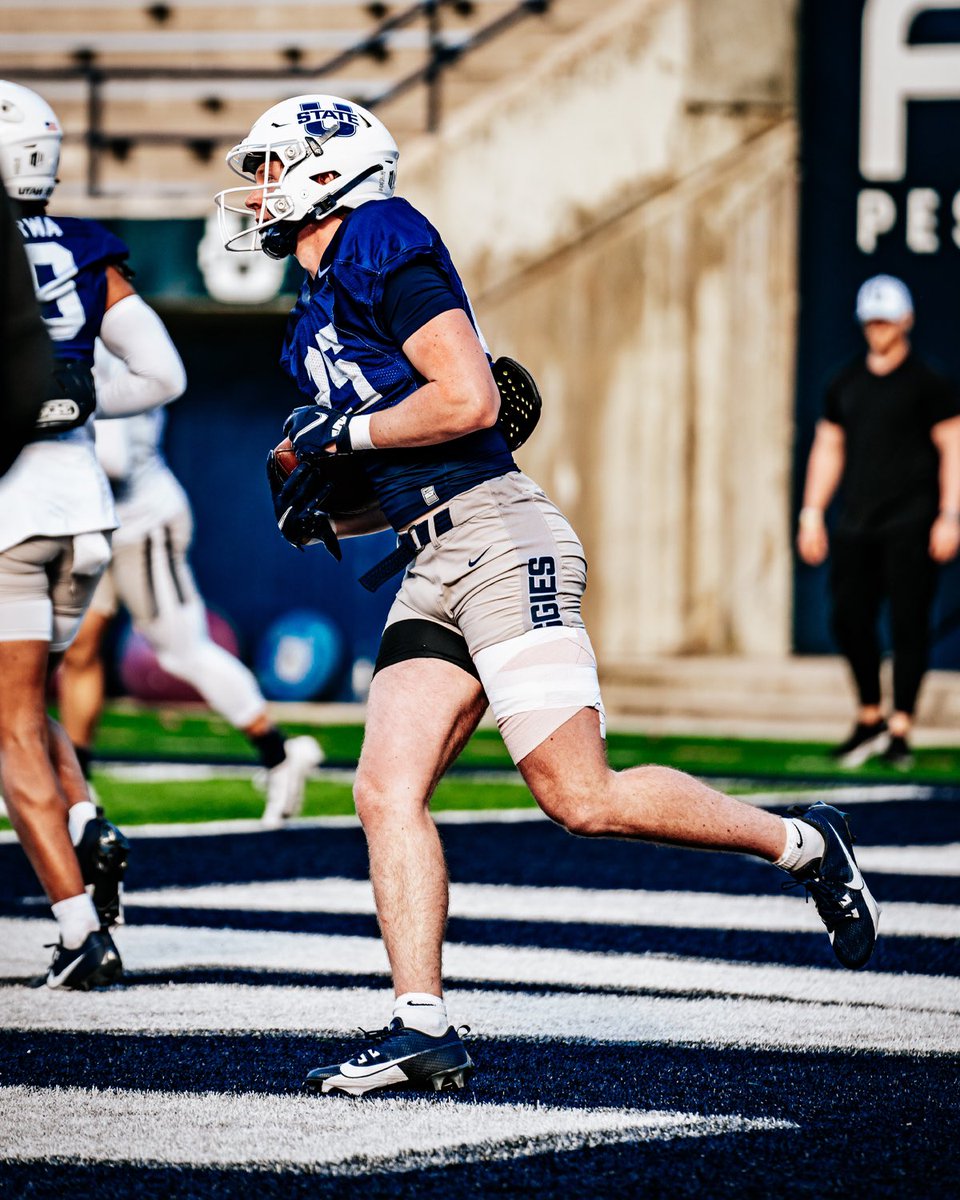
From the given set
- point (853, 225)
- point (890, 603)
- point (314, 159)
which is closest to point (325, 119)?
point (314, 159)

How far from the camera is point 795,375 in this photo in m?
15.4

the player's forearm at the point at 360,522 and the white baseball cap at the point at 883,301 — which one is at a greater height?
the player's forearm at the point at 360,522

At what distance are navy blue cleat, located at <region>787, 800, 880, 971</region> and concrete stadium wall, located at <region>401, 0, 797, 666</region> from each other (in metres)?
10.8

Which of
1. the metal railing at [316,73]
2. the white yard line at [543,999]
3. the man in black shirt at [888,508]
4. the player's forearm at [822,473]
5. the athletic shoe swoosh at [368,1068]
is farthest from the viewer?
the metal railing at [316,73]

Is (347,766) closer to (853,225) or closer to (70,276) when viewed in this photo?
(70,276)

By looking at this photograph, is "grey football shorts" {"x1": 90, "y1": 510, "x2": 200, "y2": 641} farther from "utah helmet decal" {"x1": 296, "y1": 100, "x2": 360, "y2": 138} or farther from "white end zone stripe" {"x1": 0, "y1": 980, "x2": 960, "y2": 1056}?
"utah helmet decal" {"x1": 296, "y1": 100, "x2": 360, "y2": 138}

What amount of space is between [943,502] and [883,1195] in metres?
8.08

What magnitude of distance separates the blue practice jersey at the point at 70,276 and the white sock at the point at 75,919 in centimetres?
126

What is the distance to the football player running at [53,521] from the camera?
4977 millimetres

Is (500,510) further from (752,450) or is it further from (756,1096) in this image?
(752,450)

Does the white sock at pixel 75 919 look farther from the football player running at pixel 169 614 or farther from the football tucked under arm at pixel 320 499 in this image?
the football player running at pixel 169 614

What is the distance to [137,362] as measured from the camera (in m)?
5.36

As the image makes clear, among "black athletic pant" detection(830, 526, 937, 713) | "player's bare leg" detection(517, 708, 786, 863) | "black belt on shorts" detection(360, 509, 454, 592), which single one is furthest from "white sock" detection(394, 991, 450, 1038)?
"black athletic pant" detection(830, 526, 937, 713)

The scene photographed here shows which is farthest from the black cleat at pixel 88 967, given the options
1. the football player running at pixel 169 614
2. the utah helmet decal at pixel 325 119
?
the football player running at pixel 169 614
